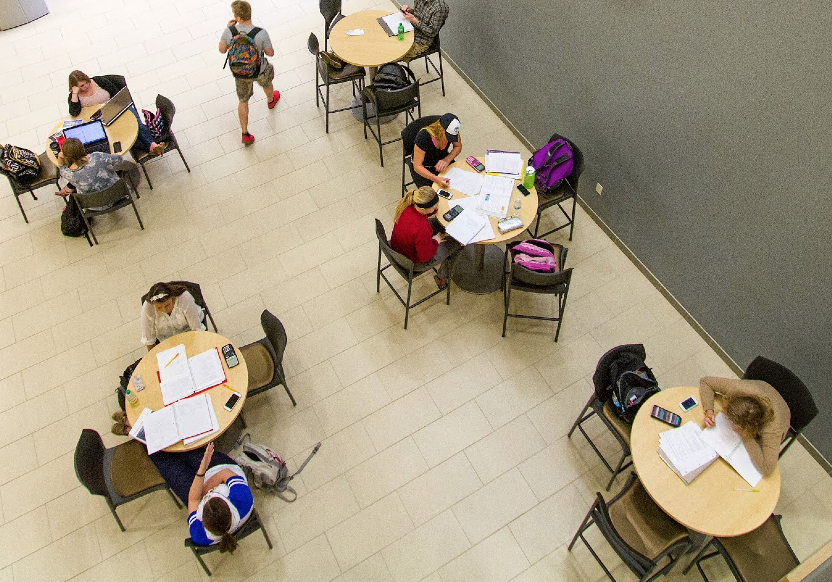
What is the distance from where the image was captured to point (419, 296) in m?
5.86

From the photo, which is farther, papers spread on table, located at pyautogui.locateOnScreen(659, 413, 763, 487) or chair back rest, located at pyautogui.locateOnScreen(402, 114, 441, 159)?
chair back rest, located at pyautogui.locateOnScreen(402, 114, 441, 159)

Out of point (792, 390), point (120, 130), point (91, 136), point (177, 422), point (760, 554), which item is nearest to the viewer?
point (760, 554)

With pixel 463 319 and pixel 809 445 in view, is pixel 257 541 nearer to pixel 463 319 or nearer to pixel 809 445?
pixel 463 319

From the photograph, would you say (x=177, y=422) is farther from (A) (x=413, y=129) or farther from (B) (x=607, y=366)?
(A) (x=413, y=129)

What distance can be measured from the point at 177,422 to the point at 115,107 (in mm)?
3693

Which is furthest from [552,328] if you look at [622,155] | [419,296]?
[622,155]

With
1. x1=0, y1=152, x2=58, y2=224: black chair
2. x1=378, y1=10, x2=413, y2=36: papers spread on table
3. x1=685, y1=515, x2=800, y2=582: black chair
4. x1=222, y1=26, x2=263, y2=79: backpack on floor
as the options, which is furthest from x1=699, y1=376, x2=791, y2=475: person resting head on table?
x1=0, y1=152, x2=58, y2=224: black chair

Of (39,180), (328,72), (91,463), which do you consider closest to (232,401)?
(91,463)

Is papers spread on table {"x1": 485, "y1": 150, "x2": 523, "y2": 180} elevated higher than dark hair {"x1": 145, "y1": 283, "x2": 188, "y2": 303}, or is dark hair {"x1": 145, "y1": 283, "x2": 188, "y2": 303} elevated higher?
papers spread on table {"x1": 485, "y1": 150, "x2": 523, "y2": 180}

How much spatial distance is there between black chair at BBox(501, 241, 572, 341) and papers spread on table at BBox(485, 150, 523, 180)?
2.10 feet

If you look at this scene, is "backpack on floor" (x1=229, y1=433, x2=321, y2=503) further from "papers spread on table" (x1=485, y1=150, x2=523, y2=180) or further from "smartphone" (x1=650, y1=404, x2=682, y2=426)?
"papers spread on table" (x1=485, y1=150, x2=523, y2=180)

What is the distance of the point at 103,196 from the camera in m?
5.78

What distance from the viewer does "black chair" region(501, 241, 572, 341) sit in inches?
197

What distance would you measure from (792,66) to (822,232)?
1.07 metres
